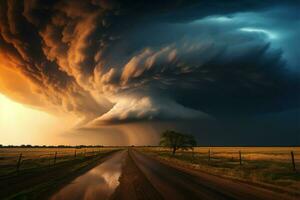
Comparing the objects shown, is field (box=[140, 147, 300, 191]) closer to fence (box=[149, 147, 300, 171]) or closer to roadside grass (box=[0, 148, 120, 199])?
fence (box=[149, 147, 300, 171])

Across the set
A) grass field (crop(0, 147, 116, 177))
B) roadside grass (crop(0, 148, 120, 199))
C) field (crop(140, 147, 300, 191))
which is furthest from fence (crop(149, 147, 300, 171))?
grass field (crop(0, 147, 116, 177))

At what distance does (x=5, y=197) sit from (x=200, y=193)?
31.0 feet

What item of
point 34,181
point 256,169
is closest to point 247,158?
point 256,169

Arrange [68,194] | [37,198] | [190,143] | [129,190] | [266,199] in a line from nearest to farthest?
[266,199] < [37,198] < [68,194] < [129,190] < [190,143]

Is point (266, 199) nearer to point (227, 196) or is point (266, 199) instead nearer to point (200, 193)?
point (227, 196)

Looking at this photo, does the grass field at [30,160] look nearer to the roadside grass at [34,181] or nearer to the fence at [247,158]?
the roadside grass at [34,181]

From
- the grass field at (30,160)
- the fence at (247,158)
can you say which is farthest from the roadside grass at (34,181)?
the fence at (247,158)

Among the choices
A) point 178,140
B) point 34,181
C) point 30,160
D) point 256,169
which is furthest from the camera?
point 178,140

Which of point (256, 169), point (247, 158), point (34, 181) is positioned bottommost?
point (34, 181)

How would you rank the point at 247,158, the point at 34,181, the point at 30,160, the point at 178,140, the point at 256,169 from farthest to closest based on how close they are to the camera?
the point at 178,140 → the point at 247,158 → the point at 30,160 → the point at 256,169 → the point at 34,181

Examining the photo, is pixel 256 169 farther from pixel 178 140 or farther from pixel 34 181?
pixel 178 140

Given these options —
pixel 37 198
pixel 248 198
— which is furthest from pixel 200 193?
pixel 37 198

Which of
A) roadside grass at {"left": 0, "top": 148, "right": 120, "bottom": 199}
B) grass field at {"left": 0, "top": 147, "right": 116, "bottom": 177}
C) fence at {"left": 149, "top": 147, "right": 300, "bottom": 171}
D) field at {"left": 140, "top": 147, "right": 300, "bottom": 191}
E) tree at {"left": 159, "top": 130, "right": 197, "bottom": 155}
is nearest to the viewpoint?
roadside grass at {"left": 0, "top": 148, "right": 120, "bottom": 199}

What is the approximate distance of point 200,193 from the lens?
11727mm
